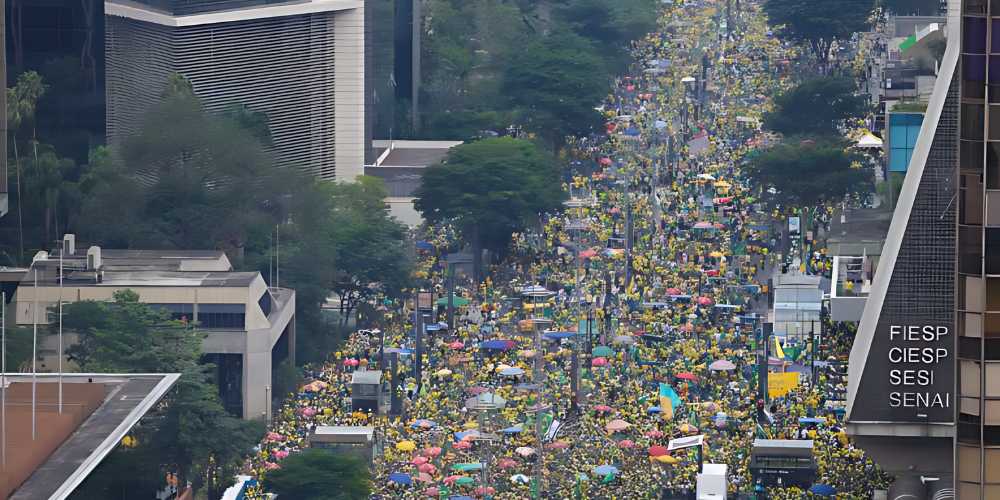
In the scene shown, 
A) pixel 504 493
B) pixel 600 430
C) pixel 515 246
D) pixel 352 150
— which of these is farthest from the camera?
pixel 352 150

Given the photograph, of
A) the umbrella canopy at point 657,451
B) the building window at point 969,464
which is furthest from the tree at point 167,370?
the building window at point 969,464

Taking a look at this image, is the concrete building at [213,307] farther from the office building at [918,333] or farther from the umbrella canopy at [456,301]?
the office building at [918,333]

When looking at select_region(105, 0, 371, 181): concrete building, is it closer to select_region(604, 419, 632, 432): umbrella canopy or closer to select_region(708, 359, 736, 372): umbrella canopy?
select_region(708, 359, 736, 372): umbrella canopy

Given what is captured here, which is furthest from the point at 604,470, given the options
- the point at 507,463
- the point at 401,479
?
the point at 401,479

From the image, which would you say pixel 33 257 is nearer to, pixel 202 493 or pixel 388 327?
pixel 388 327

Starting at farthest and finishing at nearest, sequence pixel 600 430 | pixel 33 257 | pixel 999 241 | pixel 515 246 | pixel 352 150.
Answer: pixel 352 150
pixel 515 246
pixel 33 257
pixel 600 430
pixel 999 241

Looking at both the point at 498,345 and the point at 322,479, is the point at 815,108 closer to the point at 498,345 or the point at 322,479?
the point at 498,345

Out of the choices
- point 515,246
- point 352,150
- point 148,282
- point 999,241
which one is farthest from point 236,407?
point 999,241
